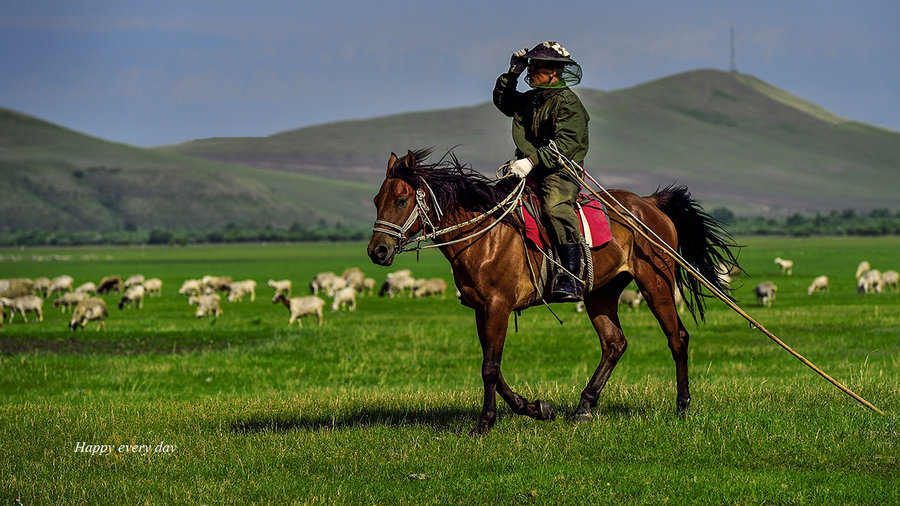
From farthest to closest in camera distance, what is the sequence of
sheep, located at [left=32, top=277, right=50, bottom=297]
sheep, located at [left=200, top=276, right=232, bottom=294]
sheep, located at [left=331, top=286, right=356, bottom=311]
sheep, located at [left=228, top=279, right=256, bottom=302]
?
sheep, located at [left=200, top=276, right=232, bottom=294]
sheep, located at [left=32, top=277, right=50, bottom=297]
sheep, located at [left=228, top=279, right=256, bottom=302]
sheep, located at [left=331, top=286, right=356, bottom=311]

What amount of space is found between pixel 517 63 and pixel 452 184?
172 cm

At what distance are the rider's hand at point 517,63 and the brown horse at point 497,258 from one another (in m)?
1.31

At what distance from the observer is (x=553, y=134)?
1251 centimetres

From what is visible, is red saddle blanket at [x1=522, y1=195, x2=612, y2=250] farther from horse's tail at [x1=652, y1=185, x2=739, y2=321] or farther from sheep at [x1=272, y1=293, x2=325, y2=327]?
sheep at [x1=272, y1=293, x2=325, y2=327]

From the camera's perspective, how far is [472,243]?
39.2 ft

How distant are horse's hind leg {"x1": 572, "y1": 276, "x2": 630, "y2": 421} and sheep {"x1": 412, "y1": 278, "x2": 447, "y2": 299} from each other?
44517 mm

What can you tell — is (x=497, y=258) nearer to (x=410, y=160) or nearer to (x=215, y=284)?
(x=410, y=160)

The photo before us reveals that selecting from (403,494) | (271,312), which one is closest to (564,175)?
(403,494)

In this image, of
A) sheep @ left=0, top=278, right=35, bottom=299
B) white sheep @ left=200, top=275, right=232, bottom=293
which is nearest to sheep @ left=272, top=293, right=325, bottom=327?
sheep @ left=0, top=278, right=35, bottom=299

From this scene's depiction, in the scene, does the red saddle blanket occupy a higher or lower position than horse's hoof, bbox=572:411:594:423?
higher

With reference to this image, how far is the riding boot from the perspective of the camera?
12391 mm

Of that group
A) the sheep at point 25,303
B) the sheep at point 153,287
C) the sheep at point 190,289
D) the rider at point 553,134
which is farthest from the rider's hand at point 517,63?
the sheep at point 153,287

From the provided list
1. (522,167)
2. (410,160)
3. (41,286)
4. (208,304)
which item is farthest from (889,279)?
(410,160)

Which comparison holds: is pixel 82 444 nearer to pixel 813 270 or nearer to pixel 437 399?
pixel 437 399
